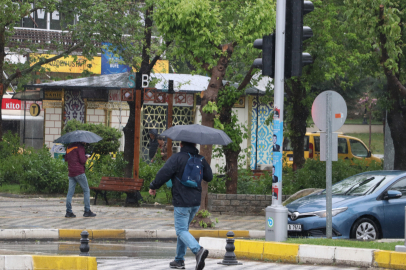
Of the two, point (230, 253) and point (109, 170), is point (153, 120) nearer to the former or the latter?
point (109, 170)

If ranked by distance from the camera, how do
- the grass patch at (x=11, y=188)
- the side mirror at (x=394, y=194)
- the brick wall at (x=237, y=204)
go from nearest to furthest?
the side mirror at (x=394, y=194)
the brick wall at (x=237, y=204)
the grass patch at (x=11, y=188)

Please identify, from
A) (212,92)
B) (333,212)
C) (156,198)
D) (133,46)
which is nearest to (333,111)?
(333,212)

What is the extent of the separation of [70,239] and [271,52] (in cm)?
527

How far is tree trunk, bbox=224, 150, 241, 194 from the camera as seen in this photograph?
14930 millimetres

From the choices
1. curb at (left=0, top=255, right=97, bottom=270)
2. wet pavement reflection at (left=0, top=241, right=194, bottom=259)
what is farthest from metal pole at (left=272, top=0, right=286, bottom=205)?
curb at (left=0, top=255, right=97, bottom=270)

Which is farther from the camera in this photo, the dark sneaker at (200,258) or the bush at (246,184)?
the bush at (246,184)

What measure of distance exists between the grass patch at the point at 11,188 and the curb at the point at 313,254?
10.3m

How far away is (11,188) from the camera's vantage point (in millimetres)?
17969

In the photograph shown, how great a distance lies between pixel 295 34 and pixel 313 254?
136 inches

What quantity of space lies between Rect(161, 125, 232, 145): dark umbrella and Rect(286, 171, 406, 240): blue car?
2941 mm

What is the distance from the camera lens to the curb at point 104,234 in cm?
1059

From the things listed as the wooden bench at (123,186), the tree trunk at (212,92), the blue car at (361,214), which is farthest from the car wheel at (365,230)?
the wooden bench at (123,186)

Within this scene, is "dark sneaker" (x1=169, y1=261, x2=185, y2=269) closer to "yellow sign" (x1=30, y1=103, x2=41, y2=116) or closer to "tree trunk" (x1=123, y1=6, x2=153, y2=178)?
"tree trunk" (x1=123, y1=6, x2=153, y2=178)

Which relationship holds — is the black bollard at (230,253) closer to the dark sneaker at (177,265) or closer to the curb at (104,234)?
the dark sneaker at (177,265)
